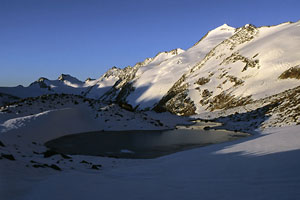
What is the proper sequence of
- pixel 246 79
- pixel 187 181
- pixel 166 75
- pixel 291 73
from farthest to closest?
pixel 166 75 → pixel 246 79 → pixel 291 73 → pixel 187 181

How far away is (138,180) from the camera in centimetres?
819

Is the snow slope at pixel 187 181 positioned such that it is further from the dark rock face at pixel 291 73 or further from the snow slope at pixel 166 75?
the snow slope at pixel 166 75

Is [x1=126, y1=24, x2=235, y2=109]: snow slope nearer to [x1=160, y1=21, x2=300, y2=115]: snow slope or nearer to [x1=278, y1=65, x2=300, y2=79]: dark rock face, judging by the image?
[x1=160, y1=21, x2=300, y2=115]: snow slope

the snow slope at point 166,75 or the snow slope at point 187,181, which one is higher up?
→ the snow slope at point 166,75

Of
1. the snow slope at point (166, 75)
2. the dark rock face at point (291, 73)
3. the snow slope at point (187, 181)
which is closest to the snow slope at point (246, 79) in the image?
the dark rock face at point (291, 73)

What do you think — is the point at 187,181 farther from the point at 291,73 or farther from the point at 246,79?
the point at 246,79

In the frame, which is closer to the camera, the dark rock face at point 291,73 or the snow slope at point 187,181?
the snow slope at point 187,181

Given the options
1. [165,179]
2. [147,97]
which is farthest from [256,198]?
[147,97]

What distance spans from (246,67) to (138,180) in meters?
72.2

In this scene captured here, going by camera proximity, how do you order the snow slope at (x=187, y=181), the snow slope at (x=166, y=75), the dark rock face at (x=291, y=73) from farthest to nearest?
1. the snow slope at (x=166, y=75)
2. the dark rock face at (x=291, y=73)
3. the snow slope at (x=187, y=181)

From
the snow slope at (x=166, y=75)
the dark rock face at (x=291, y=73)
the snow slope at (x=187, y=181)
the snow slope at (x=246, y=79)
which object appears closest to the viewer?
the snow slope at (x=187, y=181)

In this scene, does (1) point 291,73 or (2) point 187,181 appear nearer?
(2) point 187,181

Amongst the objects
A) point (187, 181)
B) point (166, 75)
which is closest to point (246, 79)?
point (187, 181)

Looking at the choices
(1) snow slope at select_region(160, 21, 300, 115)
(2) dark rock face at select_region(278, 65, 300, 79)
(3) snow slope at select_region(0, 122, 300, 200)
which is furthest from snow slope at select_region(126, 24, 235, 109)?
(3) snow slope at select_region(0, 122, 300, 200)
